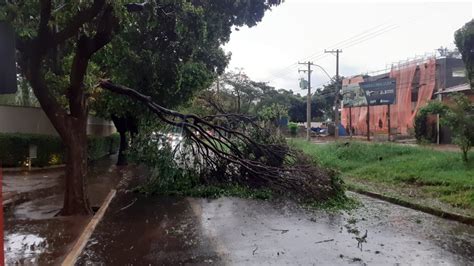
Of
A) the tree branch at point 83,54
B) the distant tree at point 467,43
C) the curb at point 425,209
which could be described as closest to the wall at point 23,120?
the tree branch at point 83,54

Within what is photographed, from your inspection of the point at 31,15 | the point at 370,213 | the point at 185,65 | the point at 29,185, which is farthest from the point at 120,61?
the point at 370,213

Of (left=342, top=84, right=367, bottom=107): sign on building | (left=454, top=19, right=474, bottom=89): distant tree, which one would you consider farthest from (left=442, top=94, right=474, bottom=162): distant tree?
(left=342, top=84, right=367, bottom=107): sign on building

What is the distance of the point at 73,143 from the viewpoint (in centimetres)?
Result: 992

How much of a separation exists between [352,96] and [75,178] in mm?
45646

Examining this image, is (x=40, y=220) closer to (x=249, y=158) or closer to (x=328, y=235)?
(x=328, y=235)

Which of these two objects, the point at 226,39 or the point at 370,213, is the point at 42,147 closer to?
the point at 226,39

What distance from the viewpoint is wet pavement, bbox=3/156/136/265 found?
6.76 metres

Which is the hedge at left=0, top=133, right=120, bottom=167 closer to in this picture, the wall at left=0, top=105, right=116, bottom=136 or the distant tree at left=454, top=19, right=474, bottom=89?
the wall at left=0, top=105, right=116, bottom=136

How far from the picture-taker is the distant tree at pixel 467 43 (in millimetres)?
15212

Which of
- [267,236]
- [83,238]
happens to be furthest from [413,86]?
[83,238]

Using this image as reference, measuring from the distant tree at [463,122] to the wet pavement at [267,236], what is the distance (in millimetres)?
4571

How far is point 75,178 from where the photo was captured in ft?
32.4

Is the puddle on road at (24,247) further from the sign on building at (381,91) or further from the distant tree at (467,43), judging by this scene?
the sign on building at (381,91)

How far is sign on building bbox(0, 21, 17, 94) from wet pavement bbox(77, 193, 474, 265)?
3628mm
